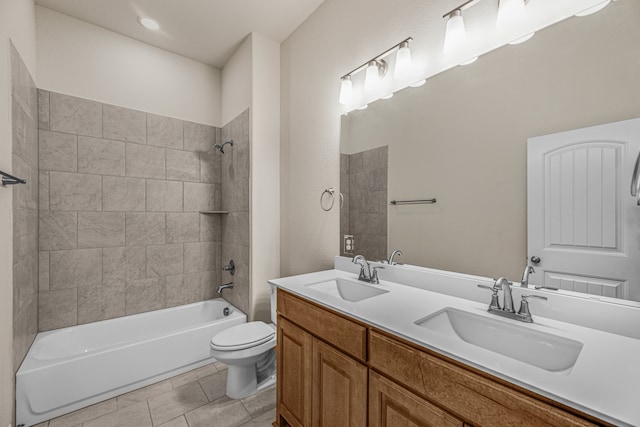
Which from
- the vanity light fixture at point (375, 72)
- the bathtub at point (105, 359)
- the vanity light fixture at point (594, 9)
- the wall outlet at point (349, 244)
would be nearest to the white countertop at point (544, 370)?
the wall outlet at point (349, 244)

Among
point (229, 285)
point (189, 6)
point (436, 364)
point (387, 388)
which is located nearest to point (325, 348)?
point (387, 388)

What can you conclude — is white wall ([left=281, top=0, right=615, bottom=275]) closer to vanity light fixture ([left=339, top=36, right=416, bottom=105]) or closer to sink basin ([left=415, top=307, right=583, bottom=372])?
vanity light fixture ([left=339, top=36, right=416, bottom=105])

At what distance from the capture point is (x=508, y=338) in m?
0.98

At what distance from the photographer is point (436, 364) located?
831 mm

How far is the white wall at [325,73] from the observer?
1.47 meters

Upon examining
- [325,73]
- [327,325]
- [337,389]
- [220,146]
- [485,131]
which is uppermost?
[325,73]

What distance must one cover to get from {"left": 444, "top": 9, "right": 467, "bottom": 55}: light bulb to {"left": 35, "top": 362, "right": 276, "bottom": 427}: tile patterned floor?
7.84ft

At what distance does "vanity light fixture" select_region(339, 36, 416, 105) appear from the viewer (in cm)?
156

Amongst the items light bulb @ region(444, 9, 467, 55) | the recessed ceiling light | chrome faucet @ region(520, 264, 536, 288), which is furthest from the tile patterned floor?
the recessed ceiling light

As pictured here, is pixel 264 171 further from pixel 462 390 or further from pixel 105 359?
pixel 462 390

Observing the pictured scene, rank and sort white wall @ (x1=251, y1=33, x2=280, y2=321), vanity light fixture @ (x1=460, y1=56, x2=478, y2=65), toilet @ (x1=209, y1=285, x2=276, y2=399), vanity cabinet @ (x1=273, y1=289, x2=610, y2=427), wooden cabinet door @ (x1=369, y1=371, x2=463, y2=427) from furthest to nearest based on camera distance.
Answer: white wall @ (x1=251, y1=33, x2=280, y2=321) → toilet @ (x1=209, y1=285, x2=276, y2=399) → vanity light fixture @ (x1=460, y1=56, x2=478, y2=65) → wooden cabinet door @ (x1=369, y1=371, x2=463, y2=427) → vanity cabinet @ (x1=273, y1=289, x2=610, y2=427)

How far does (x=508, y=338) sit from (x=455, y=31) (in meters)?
1.36

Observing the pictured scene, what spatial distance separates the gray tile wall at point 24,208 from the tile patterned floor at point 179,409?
60 centimetres

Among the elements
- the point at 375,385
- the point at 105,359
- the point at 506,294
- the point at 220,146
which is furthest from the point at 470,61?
the point at 105,359
